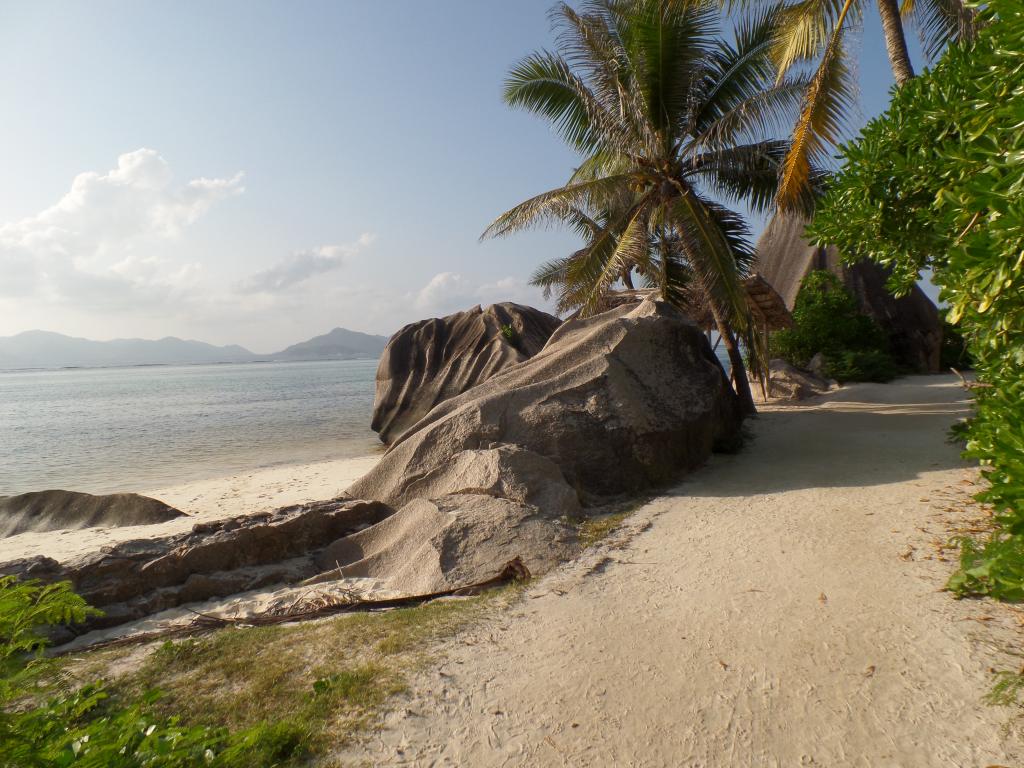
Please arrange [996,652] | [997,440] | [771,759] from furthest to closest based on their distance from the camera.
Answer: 1. [996,652]
2. [771,759]
3. [997,440]

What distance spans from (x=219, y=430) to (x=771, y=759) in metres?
22.8

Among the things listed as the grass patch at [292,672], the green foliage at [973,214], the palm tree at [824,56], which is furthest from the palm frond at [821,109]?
the grass patch at [292,672]

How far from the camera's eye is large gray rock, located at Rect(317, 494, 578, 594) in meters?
5.05

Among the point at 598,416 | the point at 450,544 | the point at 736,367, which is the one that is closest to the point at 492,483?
the point at 450,544

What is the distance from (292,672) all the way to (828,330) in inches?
735

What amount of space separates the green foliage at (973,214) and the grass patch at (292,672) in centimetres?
297

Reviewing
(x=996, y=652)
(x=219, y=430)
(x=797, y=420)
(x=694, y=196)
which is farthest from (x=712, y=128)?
(x=219, y=430)

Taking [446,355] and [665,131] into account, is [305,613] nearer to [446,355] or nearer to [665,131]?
[665,131]

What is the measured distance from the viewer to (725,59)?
11.2 m

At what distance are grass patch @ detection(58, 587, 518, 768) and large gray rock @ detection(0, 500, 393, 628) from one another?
107 centimetres

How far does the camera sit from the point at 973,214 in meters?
2.79

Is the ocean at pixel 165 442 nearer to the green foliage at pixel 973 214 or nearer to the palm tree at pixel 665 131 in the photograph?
the palm tree at pixel 665 131

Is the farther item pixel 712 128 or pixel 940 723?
pixel 712 128

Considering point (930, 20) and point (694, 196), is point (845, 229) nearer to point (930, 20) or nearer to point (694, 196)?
point (694, 196)
